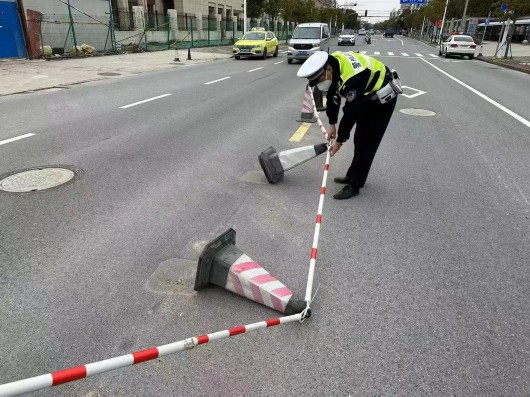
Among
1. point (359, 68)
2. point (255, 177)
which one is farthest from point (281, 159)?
point (359, 68)

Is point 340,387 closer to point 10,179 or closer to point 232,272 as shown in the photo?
point 232,272

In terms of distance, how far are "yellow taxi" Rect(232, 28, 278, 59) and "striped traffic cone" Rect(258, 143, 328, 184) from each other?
65.5 ft

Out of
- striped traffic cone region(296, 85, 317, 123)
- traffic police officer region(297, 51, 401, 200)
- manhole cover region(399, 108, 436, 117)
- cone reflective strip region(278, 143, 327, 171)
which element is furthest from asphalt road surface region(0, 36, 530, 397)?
manhole cover region(399, 108, 436, 117)

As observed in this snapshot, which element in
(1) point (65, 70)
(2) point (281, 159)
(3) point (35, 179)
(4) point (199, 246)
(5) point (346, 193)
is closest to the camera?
(4) point (199, 246)

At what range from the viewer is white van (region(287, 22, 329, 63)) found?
20.4 metres

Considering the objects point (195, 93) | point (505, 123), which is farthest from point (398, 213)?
point (195, 93)

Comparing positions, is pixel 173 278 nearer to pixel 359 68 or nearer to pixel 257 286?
pixel 257 286

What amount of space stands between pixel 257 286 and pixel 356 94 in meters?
2.21

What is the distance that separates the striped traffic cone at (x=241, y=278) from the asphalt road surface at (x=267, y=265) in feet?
0.34

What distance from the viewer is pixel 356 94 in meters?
3.84

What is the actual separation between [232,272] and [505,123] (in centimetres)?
817

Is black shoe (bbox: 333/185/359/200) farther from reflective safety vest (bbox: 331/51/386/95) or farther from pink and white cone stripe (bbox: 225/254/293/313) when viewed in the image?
pink and white cone stripe (bbox: 225/254/293/313)

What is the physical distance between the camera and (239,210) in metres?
4.16

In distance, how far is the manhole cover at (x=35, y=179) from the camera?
4515 millimetres
